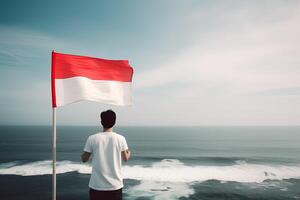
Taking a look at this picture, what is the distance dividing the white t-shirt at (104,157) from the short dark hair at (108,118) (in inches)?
5.4

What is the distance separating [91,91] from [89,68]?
18.6 inches

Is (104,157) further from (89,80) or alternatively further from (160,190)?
(160,190)

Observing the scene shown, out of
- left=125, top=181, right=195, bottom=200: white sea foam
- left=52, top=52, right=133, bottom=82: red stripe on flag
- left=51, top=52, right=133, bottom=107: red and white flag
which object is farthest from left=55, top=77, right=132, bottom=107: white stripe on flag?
left=125, top=181, right=195, bottom=200: white sea foam

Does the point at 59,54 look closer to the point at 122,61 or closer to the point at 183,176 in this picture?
the point at 122,61

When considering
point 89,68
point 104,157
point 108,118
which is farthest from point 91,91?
point 104,157

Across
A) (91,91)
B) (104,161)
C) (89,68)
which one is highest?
(89,68)

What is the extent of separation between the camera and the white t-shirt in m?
3.76

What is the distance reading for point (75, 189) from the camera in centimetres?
3170

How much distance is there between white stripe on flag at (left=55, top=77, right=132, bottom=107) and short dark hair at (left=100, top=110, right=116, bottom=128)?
136 cm

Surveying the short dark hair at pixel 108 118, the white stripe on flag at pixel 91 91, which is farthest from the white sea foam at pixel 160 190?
the short dark hair at pixel 108 118

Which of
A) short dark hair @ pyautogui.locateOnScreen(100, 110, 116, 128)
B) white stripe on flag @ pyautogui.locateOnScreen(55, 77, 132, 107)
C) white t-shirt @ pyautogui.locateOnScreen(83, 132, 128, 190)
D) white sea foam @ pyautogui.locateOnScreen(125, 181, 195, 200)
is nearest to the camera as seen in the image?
white t-shirt @ pyautogui.locateOnScreen(83, 132, 128, 190)

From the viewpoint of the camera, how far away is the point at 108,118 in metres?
3.88

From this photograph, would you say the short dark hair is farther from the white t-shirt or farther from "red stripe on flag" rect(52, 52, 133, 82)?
"red stripe on flag" rect(52, 52, 133, 82)

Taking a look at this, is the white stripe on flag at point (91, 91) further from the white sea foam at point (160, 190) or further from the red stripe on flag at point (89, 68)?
the white sea foam at point (160, 190)
